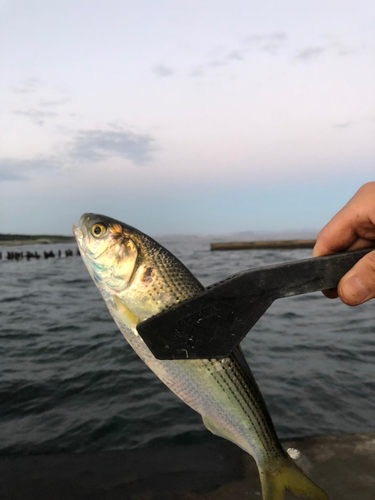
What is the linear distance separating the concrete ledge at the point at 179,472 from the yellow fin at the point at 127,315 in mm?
2127

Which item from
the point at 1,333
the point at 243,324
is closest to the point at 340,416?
the point at 243,324

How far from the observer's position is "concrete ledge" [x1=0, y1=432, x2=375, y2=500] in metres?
3.25

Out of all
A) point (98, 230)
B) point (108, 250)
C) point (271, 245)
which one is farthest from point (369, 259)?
point (271, 245)

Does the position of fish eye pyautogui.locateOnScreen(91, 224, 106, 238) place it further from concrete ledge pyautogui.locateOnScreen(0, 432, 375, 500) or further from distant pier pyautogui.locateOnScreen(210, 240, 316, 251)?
distant pier pyautogui.locateOnScreen(210, 240, 316, 251)

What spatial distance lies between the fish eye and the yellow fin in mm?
523

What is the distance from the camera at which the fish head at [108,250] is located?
7.34ft

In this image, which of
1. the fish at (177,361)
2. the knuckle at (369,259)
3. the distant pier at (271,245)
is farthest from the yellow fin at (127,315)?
the distant pier at (271,245)

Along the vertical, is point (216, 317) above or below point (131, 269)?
below

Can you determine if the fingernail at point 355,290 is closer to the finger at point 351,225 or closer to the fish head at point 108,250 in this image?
the finger at point 351,225

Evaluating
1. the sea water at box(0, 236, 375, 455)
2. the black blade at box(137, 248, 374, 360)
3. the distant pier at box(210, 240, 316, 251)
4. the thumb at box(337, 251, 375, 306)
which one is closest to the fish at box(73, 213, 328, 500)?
the black blade at box(137, 248, 374, 360)

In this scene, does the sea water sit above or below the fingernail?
below

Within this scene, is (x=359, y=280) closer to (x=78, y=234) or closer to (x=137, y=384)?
(x=78, y=234)

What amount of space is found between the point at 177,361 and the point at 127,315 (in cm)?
40

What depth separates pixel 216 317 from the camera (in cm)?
178
